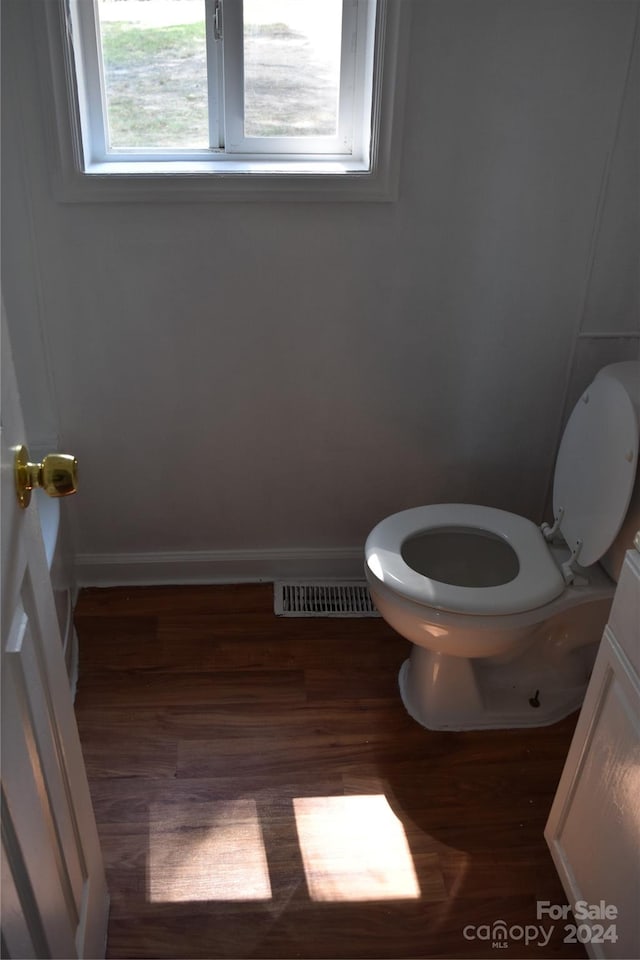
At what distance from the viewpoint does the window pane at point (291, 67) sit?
1822mm

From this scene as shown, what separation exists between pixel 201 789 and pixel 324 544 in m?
0.79

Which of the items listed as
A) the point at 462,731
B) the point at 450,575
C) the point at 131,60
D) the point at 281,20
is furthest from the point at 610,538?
the point at 131,60

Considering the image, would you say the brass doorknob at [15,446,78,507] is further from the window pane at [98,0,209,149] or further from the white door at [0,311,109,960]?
the window pane at [98,0,209,149]

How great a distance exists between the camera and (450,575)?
1985mm

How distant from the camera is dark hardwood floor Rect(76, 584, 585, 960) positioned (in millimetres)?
1508

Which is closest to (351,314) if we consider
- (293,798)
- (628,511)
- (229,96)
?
(229,96)

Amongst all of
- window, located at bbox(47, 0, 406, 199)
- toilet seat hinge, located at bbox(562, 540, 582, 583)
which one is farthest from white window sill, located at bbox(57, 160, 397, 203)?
toilet seat hinge, located at bbox(562, 540, 582, 583)

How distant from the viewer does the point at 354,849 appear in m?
1.64

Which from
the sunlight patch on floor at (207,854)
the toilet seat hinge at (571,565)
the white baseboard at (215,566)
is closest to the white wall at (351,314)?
the white baseboard at (215,566)

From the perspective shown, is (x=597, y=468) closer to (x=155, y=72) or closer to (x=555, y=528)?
(x=555, y=528)

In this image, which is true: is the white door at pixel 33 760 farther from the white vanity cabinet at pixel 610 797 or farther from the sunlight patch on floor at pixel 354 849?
the white vanity cabinet at pixel 610 797

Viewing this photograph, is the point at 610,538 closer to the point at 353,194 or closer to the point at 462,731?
the point at 462,731

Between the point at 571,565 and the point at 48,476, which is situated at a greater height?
the point at 48,476

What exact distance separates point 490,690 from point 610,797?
0.66 meters
